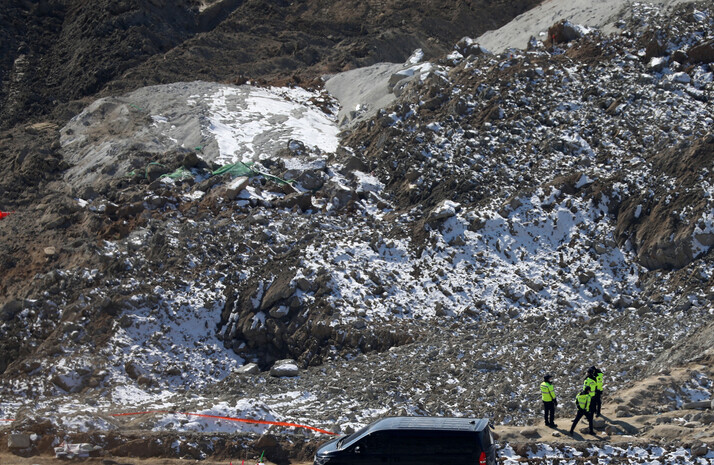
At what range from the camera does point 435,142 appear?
59.1 feet

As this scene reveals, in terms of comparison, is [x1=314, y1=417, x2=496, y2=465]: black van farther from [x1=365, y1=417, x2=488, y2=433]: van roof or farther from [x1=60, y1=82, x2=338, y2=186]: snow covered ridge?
[x1=60, y1=82, x2=338, y2=186]: snow covered ridge

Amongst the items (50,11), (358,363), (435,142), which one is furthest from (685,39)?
(50,11)

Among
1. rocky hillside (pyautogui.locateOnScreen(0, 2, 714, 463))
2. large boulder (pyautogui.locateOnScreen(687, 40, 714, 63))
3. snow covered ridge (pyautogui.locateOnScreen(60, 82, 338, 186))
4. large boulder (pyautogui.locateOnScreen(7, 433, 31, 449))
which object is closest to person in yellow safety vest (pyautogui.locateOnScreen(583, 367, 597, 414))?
rocky hillside (pyautogui.locateOnScreen(0, 2, 714, 463))

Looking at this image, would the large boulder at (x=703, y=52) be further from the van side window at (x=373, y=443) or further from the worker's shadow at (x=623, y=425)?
the van side window at (x=373, y=443)

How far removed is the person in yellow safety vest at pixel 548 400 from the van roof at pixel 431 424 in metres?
2.01

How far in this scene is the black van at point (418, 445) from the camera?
831 cm

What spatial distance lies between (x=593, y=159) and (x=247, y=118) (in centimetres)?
1035

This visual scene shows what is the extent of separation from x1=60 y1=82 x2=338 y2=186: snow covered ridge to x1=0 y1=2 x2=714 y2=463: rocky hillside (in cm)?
15

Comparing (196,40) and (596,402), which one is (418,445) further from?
(196,40)

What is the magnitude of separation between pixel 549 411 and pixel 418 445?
2962 millimetres

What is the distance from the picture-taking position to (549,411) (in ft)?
35.0

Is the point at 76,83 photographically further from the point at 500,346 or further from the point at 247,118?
the point at 500,346

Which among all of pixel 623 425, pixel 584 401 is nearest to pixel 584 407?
pixel 584 401

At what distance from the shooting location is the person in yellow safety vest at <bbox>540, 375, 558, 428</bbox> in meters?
10.4
